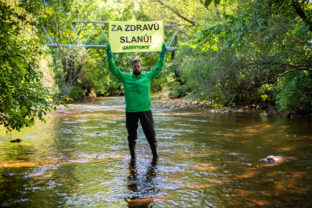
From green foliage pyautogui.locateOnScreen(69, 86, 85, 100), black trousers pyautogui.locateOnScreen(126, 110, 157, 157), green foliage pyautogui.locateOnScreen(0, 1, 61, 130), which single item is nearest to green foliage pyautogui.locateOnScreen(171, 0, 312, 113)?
black trousers pyautogui.locateOnScreen(126, 110, 157, 157)

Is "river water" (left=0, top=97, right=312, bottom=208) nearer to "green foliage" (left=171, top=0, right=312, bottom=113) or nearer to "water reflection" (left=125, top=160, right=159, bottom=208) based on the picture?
"water reflection" (left=125, top=160, right=159, bottom=208)

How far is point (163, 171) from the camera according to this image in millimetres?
5461

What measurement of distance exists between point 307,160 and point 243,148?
1535mm

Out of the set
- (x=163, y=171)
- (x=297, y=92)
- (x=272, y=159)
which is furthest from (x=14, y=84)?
(x=297, y=92)

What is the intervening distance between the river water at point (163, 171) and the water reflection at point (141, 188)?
0.01 meters

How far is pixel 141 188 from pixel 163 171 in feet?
3.15

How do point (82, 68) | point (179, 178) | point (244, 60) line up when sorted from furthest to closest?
point (82, 68) → point (244, 60) → point (179, 178)

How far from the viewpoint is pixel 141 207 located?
3.86m

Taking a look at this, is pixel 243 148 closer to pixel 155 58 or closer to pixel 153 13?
pixel 153 13

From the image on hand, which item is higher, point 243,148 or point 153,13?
point 153,13

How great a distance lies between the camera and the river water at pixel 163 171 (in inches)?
162

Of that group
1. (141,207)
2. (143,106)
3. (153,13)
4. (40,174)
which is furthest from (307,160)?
(153,13)

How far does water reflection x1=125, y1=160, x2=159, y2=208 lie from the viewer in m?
4.01

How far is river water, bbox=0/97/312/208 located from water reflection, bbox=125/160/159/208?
1cm
